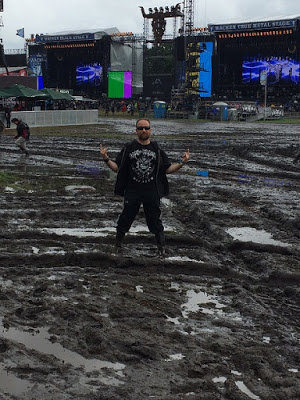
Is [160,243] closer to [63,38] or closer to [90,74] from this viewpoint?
[90,74]

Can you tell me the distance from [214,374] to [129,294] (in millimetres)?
1829

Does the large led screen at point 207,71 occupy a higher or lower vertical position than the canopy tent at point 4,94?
higher

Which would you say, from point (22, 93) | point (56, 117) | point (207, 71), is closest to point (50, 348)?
point (22, 93)

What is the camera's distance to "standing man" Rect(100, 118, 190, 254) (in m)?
7.02

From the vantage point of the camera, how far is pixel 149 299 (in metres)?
5.61

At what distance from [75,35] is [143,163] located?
74642mm

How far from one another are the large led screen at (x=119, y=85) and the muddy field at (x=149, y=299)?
2528 inches

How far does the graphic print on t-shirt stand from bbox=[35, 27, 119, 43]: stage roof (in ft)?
236

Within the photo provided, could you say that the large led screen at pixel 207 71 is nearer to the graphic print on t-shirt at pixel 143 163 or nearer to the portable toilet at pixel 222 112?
the portable toilet at pixel 222 112

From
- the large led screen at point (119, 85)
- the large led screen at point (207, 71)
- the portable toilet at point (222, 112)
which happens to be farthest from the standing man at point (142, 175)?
the large led screen at point (119, 85)

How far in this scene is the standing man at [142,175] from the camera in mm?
7020

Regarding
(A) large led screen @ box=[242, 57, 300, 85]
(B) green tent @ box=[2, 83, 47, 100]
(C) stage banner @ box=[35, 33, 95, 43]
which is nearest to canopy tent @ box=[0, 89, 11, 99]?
(B) green tent @ box=[2, 83, 47, 100]

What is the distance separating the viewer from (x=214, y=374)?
4.05 m

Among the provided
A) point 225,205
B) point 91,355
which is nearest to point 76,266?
point 91,355
